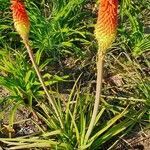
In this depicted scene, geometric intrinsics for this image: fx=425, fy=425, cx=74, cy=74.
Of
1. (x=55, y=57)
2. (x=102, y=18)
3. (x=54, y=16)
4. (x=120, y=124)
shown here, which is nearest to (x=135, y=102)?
(x=120, y=124)

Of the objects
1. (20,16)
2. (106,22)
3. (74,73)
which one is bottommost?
(74,73)

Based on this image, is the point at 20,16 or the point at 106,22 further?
the point at 20,16

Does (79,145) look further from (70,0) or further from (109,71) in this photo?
(70,0)

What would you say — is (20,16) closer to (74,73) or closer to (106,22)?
(106,22)

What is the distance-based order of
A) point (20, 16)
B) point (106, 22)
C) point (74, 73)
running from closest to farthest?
point (106, 22) → point (20, 16) → point (74, 73)

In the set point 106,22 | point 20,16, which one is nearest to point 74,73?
point 20,16

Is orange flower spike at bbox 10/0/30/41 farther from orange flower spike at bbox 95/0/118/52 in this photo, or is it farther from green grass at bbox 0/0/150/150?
green grass at bbox 0/0/150/150

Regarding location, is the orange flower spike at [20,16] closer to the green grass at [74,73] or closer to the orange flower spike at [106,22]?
the orange flower spike at [106,22]
